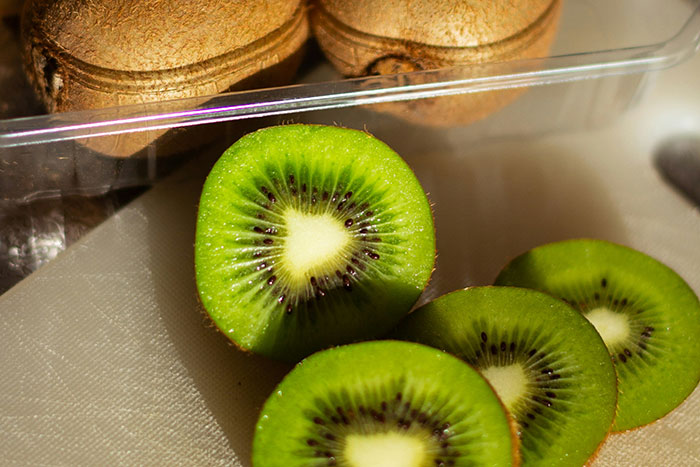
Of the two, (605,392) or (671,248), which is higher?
(671,248)

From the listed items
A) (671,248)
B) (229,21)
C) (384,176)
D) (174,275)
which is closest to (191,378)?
(174,275)

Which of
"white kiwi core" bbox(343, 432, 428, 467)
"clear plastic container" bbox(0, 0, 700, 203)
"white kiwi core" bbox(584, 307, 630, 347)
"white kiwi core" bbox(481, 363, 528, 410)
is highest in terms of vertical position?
"clear plastic container" bbox(0, 0, 700, 203)

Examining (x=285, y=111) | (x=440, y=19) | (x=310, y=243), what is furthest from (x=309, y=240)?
(x=440, y=19)

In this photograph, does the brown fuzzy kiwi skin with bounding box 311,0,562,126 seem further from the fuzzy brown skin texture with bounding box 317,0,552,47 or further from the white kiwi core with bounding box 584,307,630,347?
the white kiwi core with bounding box 584,307,630,347

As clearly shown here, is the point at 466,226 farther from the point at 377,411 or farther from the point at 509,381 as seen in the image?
the point at 377,411

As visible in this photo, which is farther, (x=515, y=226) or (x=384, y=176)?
(x=515, y=226)

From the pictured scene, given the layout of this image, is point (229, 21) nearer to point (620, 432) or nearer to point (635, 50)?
point (635, 50)

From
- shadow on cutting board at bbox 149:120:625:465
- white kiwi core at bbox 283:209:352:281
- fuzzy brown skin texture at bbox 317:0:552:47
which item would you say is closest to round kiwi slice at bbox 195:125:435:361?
white kiwi core at bbox 283:209:352:281
